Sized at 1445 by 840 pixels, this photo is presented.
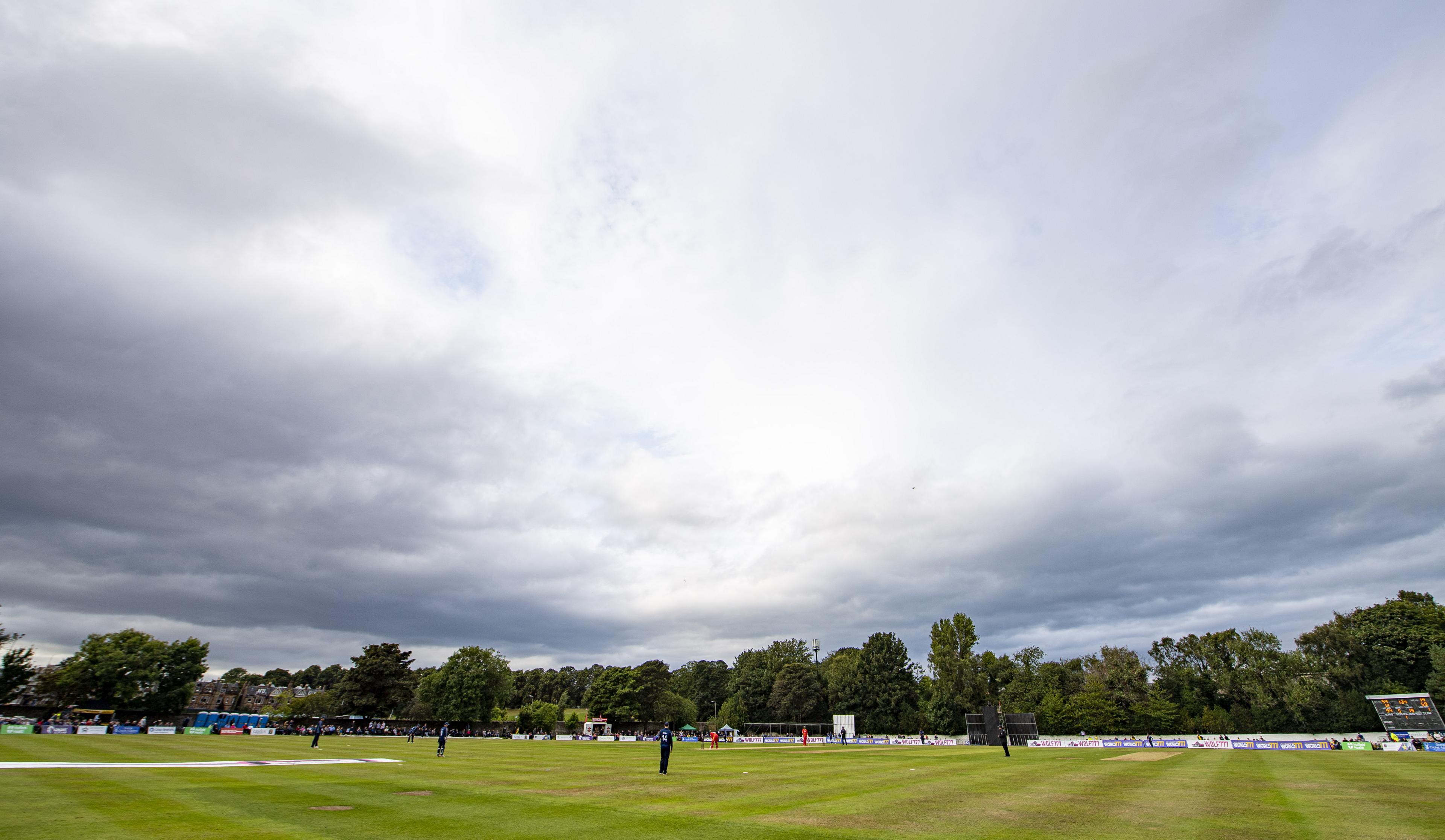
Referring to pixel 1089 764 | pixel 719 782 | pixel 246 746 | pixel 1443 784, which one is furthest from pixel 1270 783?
pixel 246 746

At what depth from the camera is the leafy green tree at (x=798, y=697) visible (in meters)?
103

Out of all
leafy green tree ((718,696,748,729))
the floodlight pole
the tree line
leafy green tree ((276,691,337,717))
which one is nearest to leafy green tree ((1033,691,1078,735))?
the tree line

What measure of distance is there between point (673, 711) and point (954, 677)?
44628mm

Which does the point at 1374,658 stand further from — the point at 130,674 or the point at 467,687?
the point at 130,674

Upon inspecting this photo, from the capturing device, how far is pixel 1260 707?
79.3m

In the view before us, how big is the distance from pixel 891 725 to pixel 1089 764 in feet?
216

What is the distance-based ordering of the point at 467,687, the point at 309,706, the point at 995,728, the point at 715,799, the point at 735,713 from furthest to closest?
1. the point at 309,706
2. the point at 735,713
3. the point at 467,687
4. the point at 995,728
5. the point at 715,799

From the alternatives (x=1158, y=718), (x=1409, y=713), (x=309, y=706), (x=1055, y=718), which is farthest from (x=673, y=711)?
(x=309, y=706)

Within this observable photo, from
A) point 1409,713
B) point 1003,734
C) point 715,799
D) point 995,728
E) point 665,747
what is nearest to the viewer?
point 715,799

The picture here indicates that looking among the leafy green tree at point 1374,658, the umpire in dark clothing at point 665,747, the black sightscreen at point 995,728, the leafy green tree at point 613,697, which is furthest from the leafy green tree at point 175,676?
the leafy green tree at point 1374,658

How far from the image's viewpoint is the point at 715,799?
61.5ft

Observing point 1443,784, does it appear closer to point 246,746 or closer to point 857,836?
point 857,836

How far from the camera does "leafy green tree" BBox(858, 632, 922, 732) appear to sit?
94.9 m

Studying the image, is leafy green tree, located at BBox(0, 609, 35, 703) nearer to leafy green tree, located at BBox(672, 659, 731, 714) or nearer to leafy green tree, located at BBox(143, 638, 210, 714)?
leafy green tree, located at BBox(143, 638, 210, 714)
